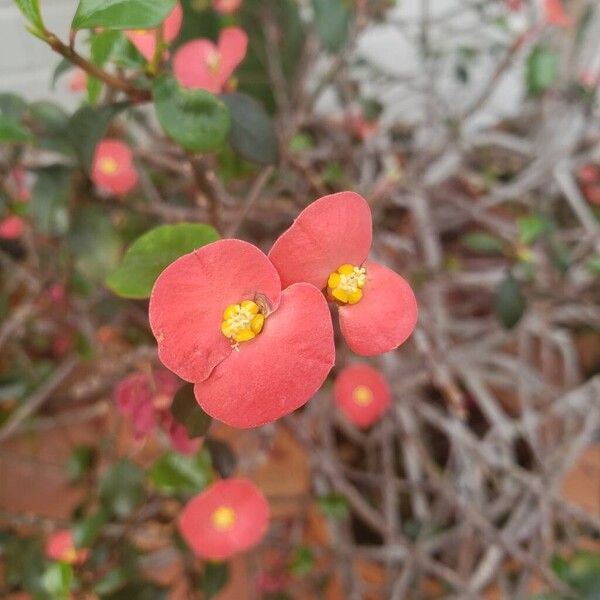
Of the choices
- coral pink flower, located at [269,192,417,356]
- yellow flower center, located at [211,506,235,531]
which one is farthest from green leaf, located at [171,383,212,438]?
yellow flower center, located at [211,506,235,531]

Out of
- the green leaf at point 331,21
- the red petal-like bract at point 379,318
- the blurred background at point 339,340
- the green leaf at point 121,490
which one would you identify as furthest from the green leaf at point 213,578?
the green leaf at point 331,21

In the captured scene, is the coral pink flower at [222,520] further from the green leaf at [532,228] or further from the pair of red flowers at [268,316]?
the green leaf at [532,228]

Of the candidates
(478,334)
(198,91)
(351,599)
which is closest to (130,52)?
(198,91)

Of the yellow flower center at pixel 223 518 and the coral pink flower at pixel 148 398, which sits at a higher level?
the coral pink flower at pixel 148 398

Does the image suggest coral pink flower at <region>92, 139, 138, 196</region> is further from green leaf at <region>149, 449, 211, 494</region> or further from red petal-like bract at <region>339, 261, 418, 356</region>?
red petal-like bract at <region>339, 261, 418, 356</region>

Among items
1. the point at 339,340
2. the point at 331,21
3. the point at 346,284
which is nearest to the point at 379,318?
the point at 346,284

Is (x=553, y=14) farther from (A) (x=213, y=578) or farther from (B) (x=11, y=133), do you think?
(A) (x=213, y=578)
